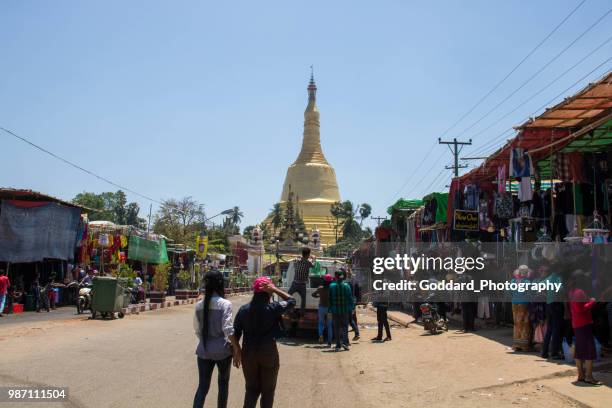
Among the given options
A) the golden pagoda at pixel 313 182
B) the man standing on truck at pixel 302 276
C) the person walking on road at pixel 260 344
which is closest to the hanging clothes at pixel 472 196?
the man standing on truck at pixel 302 276

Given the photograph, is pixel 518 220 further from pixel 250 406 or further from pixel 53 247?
A: pixel 53 247

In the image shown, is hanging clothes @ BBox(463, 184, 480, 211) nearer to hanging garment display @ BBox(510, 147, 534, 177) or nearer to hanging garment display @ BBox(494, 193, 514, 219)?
hanging garment display @ BBox(494, 193, 514, 219)

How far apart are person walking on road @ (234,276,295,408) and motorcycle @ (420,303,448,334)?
10.6 m

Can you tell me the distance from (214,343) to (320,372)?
15.0ft

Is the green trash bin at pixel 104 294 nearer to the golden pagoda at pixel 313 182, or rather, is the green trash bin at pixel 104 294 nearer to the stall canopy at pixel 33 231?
the stall canopy at pixel 33 231

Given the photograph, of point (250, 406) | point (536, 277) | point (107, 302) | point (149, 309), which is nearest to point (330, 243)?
point (149, 309)

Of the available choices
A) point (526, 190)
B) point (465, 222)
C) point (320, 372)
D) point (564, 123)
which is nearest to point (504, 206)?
point (465, 222)

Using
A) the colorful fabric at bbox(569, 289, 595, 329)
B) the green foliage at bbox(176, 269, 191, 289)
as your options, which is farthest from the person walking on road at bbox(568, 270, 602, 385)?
the green foliage at bbox(176, 269, 191, 289)

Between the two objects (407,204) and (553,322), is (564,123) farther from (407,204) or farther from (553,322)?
(407,204)

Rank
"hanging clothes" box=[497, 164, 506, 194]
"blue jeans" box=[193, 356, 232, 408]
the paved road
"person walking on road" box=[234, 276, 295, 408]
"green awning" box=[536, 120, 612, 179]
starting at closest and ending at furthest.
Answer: "person walking on road" box=[234, 276, 295, 408] < "blue jeans" box=[193, 356, 232, 408] < the paved road < "green awning" box=[536, 120, 612, 179] < "hanging clothes" box=[497, 164, 506, 194]

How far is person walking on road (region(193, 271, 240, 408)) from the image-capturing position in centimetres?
584

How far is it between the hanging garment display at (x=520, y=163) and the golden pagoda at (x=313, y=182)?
7176cm

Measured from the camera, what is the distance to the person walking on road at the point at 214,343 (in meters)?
5.84

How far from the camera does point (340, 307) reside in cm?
1344
